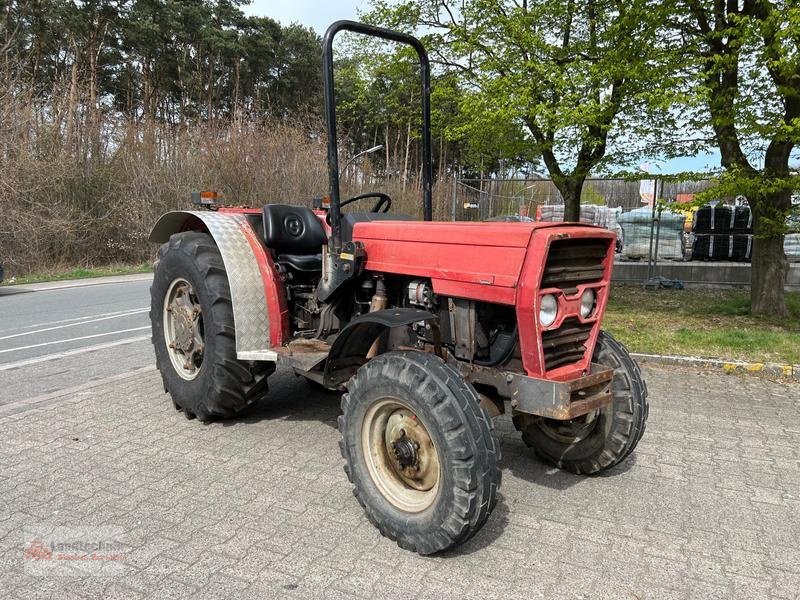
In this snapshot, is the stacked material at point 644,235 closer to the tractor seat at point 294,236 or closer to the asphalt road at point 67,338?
the asphalt road at point 67,338

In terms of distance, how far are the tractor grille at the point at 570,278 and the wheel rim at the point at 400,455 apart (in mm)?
771

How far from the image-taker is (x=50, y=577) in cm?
268

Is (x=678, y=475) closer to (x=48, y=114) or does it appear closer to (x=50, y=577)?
(x=50, y=577)

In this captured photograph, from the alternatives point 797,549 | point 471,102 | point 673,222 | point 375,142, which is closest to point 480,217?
point 673,222

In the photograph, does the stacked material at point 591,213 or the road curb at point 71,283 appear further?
the stacked material at point 591,213

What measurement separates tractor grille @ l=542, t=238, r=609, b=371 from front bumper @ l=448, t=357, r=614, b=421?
181mm

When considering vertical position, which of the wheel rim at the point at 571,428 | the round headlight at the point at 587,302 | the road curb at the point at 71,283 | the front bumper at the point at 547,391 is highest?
the round headlight at the point at 587,302

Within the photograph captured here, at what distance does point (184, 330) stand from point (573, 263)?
2.98 metres

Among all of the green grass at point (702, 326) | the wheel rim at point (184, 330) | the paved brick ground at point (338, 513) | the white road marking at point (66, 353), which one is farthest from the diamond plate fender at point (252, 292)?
the green grass at point (702, 326)

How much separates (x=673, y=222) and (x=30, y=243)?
18.3m

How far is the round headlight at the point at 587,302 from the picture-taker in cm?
332

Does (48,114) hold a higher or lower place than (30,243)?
higher

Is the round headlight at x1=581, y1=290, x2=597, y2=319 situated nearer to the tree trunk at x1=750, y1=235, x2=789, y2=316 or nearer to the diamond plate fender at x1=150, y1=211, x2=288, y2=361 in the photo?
the diamond plate fender at x1=150, y1=211, x2=288, y2=361

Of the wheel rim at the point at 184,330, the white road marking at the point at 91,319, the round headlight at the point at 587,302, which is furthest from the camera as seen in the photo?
the white road marking at the point at 91,319
